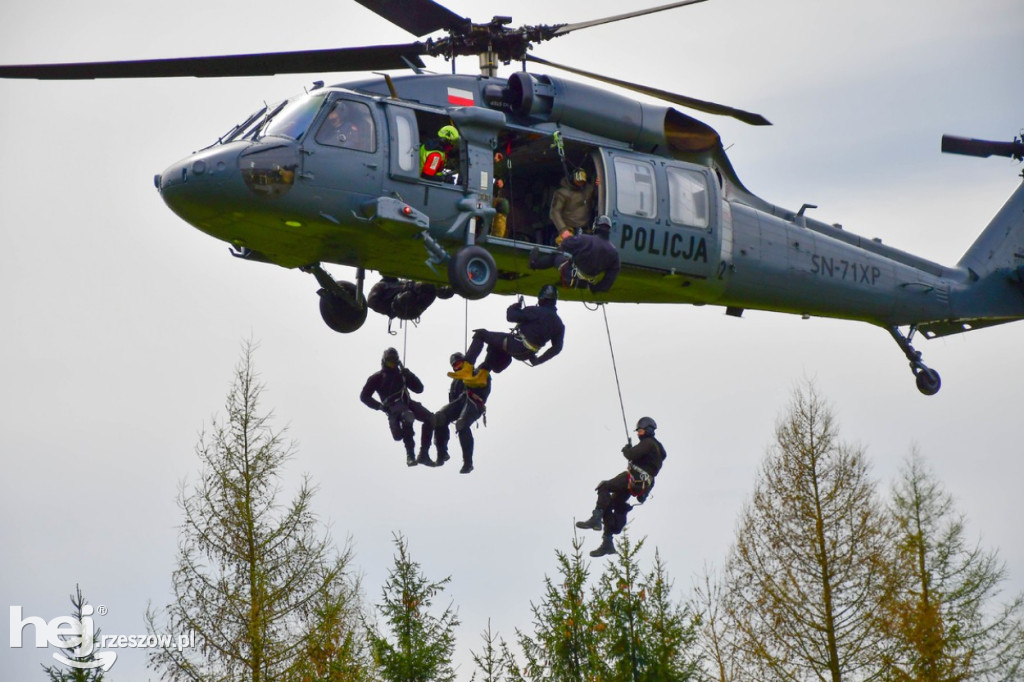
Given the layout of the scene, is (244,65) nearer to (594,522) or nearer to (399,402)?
(399,402)

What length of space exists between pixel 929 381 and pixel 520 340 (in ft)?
24.9

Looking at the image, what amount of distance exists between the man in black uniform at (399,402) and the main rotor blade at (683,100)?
12.4ft

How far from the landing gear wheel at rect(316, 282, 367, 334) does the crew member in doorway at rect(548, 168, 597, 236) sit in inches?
96.1

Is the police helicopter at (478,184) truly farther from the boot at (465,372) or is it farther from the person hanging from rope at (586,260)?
the boot at (465,372)

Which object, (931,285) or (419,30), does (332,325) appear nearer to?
(419,30)

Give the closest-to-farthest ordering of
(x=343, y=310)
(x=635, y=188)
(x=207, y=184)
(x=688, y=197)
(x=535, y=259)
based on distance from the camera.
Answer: (x=207, y=184) < (x=535, y=259) < (x=635, y=188) < (x=343, y=310) < (x=688, y=197)

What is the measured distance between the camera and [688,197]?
71.1 ft

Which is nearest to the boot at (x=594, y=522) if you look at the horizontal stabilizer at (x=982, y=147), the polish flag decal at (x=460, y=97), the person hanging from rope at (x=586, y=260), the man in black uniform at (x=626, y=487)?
the man in black uniform at (x=626, y=487)

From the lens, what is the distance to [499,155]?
20.7 meters

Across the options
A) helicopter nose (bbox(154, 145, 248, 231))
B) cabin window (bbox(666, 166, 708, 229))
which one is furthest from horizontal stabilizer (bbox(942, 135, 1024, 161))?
helicopter nose (bbox(154, 145, 248, 231))

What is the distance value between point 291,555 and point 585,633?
13.0 feet

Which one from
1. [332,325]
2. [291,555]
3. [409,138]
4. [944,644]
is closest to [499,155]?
[409,138]

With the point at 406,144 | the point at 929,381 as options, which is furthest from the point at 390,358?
the point at 929,381

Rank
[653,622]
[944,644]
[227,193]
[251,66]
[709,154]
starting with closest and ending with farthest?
[227,193] → [251,66] → [709,154] → [653,622] → [944,644]
